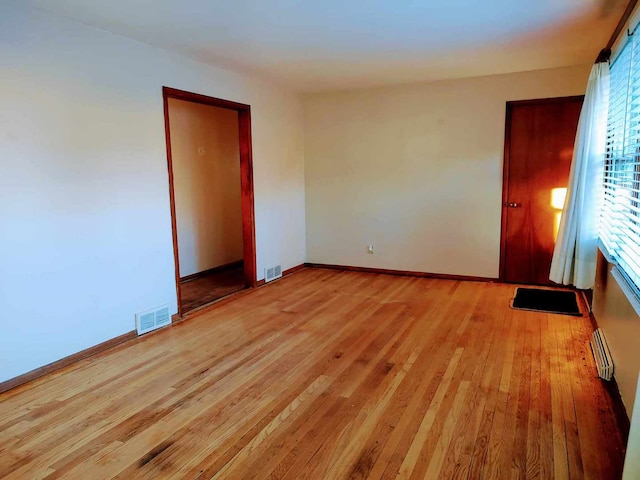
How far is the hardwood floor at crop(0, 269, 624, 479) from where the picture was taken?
6.53 ft

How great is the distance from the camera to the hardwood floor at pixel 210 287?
15.0 feet

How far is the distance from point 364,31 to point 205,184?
3.25 m

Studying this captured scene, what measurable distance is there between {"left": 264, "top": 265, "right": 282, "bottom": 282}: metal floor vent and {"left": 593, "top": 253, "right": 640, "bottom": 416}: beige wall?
11.1 ft

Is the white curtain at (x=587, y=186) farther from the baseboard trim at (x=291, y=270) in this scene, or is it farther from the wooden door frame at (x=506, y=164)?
the baseboard trim at (x=291, y=270)

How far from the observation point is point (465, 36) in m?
3.42

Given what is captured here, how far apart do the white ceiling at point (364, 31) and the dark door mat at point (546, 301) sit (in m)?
2.36

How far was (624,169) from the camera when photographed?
2936 mm

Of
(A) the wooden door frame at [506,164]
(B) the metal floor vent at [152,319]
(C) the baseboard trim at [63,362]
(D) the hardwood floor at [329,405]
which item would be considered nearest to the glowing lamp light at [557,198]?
(A) the wooden door frame at [506,164]

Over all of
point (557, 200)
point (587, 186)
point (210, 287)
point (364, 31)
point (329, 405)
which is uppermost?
point (364, 31)

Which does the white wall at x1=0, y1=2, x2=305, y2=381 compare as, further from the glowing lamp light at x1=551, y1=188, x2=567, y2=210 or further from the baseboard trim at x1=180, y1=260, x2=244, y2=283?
the glowing lamp light at x1=551, y1=188, x2=567, y2=210

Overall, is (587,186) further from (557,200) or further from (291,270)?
(291,270)

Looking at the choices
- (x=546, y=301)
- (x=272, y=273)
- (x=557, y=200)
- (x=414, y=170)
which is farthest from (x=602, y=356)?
(x=272, y=273)

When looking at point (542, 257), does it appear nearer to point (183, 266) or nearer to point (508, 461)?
Answer: point (508, 461)

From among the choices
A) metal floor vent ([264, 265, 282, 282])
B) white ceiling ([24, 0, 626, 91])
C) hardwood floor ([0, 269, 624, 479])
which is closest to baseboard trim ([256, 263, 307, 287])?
metal floor vent ([264, 265, 282, 282])
